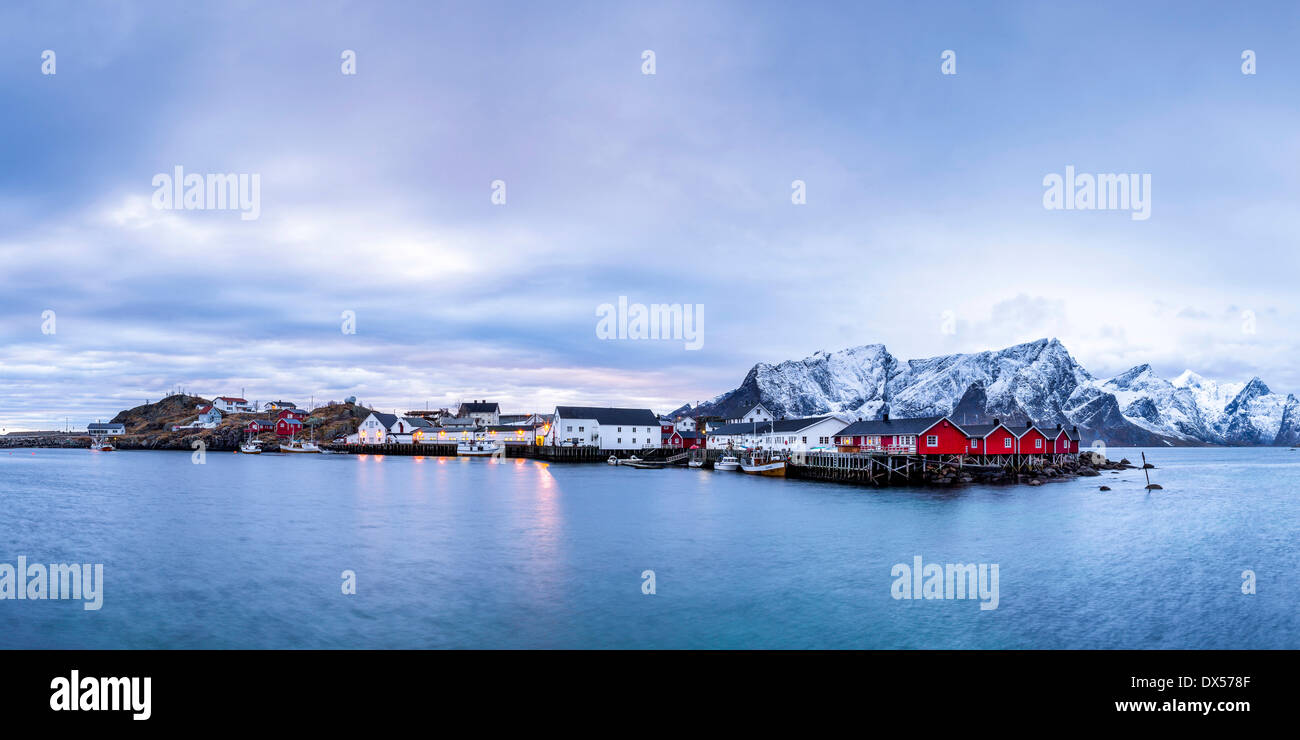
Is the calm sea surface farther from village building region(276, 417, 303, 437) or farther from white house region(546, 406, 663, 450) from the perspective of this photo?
village building region(276, 417, 303, 437)

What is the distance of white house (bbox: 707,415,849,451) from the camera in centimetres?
9038

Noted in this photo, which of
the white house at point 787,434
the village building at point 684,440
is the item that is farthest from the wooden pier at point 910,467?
the village building at point 684,440

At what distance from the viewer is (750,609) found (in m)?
22.7

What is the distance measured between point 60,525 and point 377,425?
123 meters

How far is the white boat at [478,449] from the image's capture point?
135875mm

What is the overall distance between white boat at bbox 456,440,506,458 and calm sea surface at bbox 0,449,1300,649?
76.8m

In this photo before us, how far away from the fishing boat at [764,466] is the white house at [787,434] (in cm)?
474

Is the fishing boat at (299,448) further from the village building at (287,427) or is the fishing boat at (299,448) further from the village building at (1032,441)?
the village building at (1032,441)

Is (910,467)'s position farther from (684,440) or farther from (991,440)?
(684,440)

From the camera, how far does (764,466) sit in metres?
84.2

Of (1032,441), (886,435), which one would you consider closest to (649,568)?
(886,435)

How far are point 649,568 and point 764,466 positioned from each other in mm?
57024
